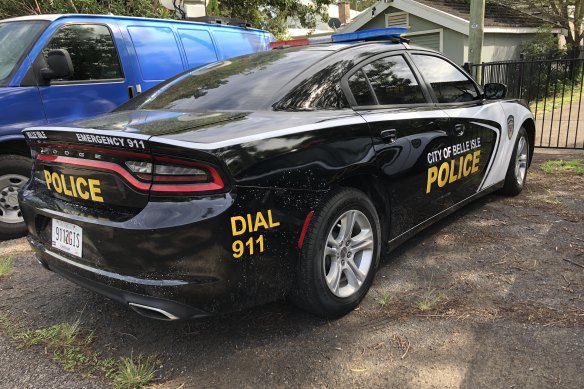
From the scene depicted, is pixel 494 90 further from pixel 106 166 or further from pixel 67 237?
pixel 67 237

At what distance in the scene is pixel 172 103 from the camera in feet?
10.3

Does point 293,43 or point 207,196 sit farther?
Answer: point 293,43

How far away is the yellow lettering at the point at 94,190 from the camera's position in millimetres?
2375

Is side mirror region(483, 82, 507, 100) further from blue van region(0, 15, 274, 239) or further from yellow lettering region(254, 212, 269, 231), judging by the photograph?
blue van region(0, 15, 274, 239)

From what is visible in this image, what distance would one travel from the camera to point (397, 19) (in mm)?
16156

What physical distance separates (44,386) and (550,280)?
10.3 feet

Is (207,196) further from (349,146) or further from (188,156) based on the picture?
(349,146)

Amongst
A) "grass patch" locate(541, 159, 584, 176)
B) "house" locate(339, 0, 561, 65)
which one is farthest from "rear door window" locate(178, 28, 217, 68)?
"house" locate(339, 0, 561, 65)

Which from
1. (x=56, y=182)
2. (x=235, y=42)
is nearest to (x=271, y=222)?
(x=56, y=182)

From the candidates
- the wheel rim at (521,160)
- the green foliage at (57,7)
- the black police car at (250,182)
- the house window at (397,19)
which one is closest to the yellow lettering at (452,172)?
the black police car at (250,182)

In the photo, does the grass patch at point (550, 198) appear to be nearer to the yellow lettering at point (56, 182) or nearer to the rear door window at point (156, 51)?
the rear door window at point (156, 51)

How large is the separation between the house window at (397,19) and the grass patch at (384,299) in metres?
14.5

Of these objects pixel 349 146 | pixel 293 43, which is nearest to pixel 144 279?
pixel 349 146

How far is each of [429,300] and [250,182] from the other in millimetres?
1526
